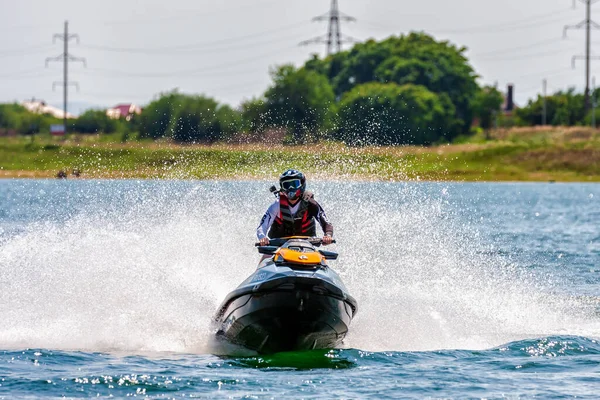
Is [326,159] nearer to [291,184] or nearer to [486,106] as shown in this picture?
[291,184]

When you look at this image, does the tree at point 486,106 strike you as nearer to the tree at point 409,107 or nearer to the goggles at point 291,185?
the tree at point 409,107

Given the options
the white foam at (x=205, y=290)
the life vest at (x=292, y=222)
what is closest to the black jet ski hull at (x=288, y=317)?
the white foam at (x=205, y=290)

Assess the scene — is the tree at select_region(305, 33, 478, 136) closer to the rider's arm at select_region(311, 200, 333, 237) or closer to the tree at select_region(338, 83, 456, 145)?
the tree at select_region(338, 83, 456, 145)

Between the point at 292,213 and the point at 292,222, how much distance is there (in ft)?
0.38

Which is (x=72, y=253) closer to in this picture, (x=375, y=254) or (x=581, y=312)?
(x=375, y=254)

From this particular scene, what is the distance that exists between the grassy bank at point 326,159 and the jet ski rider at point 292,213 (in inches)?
461

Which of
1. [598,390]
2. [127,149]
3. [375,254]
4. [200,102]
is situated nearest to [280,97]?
[200,102]

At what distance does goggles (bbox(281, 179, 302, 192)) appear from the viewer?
14.1 m

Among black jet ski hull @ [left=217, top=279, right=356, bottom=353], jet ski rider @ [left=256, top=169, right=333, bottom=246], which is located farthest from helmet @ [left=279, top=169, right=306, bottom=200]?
black jet ski hull @ [left=217, top=279, right=356, bottom=353]

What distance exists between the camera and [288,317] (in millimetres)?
12500

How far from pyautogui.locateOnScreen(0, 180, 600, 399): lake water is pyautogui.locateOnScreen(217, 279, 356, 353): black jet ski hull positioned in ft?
0.59

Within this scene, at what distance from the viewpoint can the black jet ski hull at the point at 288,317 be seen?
12406 mm

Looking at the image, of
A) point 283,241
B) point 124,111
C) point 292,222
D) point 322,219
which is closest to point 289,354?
point 283,241

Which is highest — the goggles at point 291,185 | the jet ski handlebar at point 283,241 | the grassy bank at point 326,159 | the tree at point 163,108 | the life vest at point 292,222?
the tree at point 163,108
